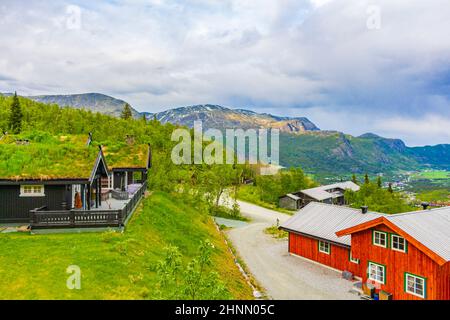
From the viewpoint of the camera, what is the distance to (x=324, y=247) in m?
30.2

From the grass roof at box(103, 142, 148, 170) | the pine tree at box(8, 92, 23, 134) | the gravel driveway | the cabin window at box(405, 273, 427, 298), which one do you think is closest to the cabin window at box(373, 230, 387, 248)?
the cabin window at box(405, 273, 427, 298)

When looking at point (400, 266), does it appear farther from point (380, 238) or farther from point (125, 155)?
point (125, 155)

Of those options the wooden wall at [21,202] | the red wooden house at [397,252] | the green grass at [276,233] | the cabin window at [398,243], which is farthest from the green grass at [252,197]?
the wooden wall at [21,202]

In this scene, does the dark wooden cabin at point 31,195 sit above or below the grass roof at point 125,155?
below

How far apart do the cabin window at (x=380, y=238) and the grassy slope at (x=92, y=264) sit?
9561 millimetres

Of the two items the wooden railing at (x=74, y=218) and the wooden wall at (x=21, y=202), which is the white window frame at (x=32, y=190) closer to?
the wooden wall at (x=21, y=202)

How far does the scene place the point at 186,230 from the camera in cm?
3114

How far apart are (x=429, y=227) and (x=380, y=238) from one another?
3.31m

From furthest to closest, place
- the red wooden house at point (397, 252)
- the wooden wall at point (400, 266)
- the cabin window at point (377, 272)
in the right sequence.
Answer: the cabin window at point (377, 272), the red wooden house at point (397, 252), the wooden wall at point (400, 266)

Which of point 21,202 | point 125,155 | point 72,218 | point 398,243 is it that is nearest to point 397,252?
point 398,243

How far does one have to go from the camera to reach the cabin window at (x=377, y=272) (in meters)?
23.3

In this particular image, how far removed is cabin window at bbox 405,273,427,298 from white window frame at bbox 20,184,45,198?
24.3 metres

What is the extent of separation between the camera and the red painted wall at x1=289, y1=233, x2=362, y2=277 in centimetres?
2781
